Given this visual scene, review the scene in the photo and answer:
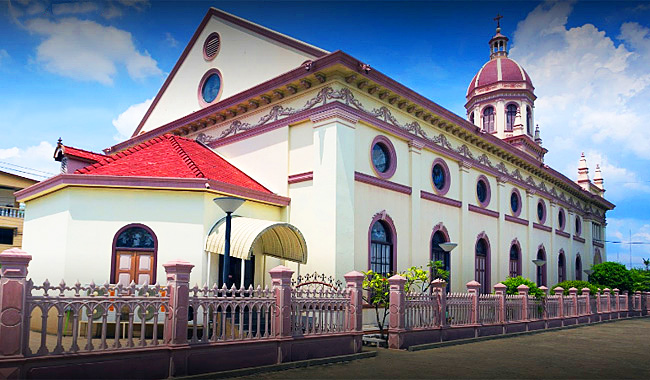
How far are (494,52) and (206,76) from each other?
21714 mm

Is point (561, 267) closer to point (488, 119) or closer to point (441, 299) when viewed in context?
point (488, 119)

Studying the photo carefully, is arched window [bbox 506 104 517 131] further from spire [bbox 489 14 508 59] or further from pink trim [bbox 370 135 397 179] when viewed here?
pink trim [bbox 370 135 397 179]

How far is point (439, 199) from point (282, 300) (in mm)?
11414

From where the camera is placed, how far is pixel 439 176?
21.5m

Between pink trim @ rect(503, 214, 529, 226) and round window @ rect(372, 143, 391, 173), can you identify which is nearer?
round window @ rect(372, 143, 391, 173)

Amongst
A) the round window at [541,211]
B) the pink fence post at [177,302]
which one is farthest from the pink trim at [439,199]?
the pink fence post at [177,302]

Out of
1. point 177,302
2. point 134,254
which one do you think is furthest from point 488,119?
point 177,302

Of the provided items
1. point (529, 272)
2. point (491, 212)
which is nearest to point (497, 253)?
point (491, 212)

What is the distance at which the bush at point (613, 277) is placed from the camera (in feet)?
102

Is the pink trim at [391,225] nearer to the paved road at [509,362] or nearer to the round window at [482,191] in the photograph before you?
the paved road at [509,362]

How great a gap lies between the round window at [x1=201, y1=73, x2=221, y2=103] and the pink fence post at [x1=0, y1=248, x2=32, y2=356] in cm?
1349

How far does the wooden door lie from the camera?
14.2m

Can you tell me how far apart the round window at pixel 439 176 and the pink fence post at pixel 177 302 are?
44.0 feet

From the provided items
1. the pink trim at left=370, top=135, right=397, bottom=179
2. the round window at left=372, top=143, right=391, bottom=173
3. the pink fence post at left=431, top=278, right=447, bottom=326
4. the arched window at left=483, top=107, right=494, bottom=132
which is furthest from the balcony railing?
the pink fence post at left=431, top=278, right=447, bottom=326
